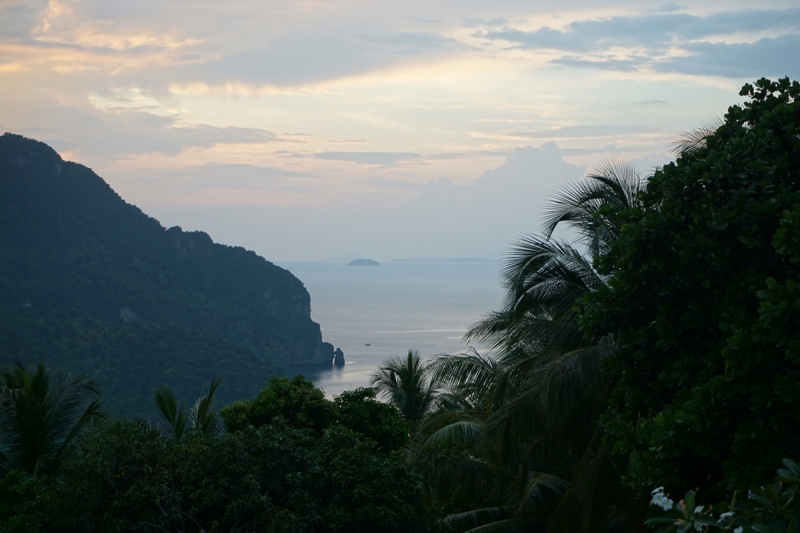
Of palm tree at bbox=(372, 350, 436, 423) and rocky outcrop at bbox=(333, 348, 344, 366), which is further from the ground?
palm tree at bbox=(372, 350, 436, 423)

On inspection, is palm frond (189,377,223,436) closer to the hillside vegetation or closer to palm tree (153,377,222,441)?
palm tree (153,377,222,441)

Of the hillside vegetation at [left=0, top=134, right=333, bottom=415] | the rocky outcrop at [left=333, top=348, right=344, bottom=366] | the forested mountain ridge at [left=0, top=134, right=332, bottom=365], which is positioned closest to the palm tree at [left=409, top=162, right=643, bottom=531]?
the hillside vegetation at [left=0, top=134, right=333, bottom=415]

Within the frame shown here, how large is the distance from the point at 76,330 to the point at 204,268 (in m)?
35.8

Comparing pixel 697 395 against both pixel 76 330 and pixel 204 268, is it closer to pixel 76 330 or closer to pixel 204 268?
pixel 76 330

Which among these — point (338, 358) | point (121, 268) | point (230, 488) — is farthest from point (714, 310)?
point (338, 358)

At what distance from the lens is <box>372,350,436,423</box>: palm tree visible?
19.4m

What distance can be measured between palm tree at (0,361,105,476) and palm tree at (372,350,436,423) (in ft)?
24.2

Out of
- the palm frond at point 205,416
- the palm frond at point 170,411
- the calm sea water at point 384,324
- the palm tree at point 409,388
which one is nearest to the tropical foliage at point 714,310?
the palm frond at point 170,411

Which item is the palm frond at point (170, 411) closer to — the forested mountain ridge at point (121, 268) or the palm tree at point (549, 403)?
the palm tree at point (549, 403)

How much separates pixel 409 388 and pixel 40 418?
892 centimetres

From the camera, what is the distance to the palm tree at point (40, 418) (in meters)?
13.8

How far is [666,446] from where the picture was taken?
511 cm

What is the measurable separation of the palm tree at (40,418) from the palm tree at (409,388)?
7.38m

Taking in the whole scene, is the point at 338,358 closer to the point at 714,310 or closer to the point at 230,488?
the point at 230,488
